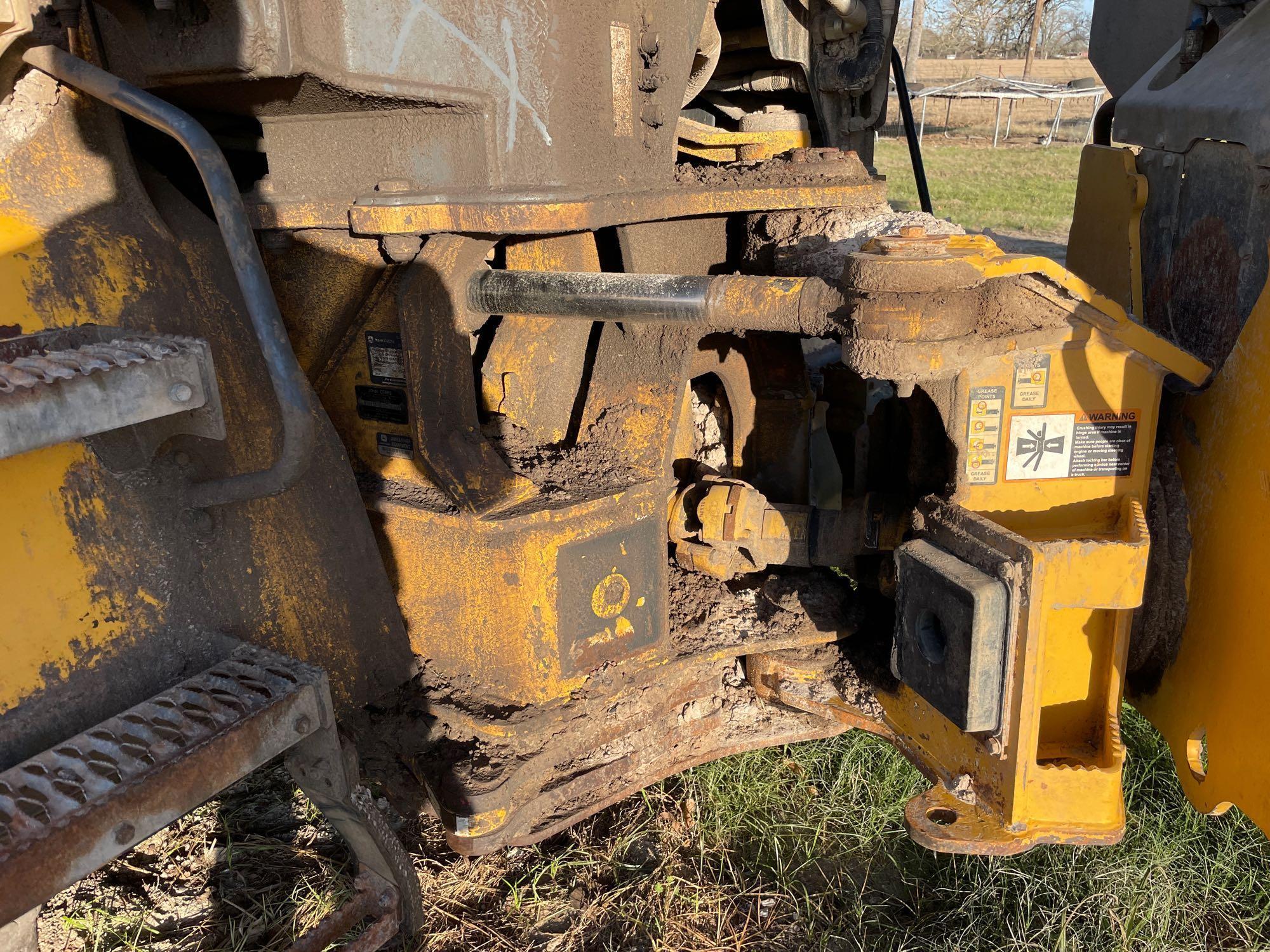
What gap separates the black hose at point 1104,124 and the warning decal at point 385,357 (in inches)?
93.4

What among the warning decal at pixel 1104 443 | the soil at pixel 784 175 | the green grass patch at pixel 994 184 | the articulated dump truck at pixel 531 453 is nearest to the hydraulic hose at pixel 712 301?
the articulated dump truck at pixel 531 453

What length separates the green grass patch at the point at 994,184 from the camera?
1207 cm

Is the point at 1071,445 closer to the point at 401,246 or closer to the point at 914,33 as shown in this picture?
the point at 401,246

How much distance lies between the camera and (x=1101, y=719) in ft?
6.88

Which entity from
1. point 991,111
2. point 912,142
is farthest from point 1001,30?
point 912,142

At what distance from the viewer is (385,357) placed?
2.07 meters

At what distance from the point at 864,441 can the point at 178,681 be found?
6.62 feet

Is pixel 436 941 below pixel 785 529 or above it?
below

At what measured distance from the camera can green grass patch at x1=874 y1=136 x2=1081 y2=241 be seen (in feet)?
39.6

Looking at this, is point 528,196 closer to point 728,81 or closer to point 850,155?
point 850,155

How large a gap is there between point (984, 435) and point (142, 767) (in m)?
1.58

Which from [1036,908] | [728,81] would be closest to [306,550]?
[1036,908]

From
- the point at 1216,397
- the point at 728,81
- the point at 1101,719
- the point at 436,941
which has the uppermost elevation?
the point at 728,81

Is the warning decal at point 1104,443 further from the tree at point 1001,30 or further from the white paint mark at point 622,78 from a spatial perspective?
the tree at point 1001,30
